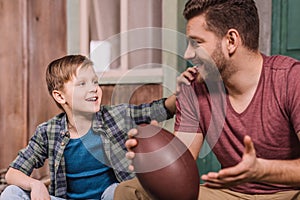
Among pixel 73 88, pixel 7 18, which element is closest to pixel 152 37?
pixel 73 88

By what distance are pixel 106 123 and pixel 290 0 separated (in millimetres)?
1124

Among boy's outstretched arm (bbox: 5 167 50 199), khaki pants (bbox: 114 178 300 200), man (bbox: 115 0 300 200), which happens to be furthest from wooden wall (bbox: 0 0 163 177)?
man (bbox: 115 0 300 200)

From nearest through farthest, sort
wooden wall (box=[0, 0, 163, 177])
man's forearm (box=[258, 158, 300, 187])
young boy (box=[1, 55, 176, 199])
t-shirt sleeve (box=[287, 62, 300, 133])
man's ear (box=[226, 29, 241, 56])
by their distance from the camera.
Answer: man's forearm (box=[258, 158, 300, 187]) → t-shirt sleeve (box=[287, 62, 300, 133]) → man's ear (box=[226, 29, 241, 56]) → young boy (box=[1, 55, 176, 199]) → wooden wall (box=[0, 0, 163, 177])

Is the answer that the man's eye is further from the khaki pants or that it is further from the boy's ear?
the boy's ear

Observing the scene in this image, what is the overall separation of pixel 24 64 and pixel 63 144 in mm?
1356

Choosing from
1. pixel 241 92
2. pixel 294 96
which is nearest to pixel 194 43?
pixel 241 92

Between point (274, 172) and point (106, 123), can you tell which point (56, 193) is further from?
point (274, 172)

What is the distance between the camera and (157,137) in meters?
1.37

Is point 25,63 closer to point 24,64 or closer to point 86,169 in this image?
point 24,64

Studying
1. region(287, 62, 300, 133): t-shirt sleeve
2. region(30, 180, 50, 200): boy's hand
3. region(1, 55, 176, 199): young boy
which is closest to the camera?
region(287, 62, 300, 133): t-shirt sleeve

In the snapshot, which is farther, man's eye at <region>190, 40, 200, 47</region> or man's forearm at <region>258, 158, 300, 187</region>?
man's eye at <region>190, 40, 200, 47</region>

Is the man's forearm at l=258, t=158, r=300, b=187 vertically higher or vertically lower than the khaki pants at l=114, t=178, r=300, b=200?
higher

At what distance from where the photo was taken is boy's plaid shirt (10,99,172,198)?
1.88 m

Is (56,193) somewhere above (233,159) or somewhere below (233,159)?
below
